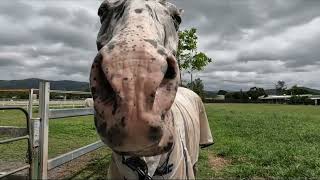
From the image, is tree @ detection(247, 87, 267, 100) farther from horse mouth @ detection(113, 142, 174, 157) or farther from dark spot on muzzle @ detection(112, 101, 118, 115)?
dark spot on muzzle @ detection(112, 101, 118, 115)

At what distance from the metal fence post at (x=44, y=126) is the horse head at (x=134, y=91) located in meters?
3.31

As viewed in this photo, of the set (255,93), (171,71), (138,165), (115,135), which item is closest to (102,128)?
(115,135)

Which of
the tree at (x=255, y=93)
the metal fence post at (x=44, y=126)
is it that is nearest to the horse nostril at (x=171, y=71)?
the metal fence post at (x=44, y=126)

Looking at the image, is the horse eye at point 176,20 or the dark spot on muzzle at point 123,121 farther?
the horse eye at point 176,20

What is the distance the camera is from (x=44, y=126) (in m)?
4.95

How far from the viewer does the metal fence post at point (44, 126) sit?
4.91 m

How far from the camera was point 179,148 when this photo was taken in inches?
107

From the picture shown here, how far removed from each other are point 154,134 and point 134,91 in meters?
0.21

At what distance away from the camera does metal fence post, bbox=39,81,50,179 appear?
4.91 meters

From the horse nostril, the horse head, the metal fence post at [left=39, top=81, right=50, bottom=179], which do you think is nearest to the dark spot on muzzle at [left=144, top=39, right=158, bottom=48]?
the horse head

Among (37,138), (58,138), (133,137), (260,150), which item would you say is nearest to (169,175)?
(133,137)

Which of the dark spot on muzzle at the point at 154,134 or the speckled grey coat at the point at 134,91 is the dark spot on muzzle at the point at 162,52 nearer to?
the speckled grey coat at the point at 134,91

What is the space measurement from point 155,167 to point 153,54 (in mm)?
985

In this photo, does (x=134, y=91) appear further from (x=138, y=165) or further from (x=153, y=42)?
(x=138, y=165)
